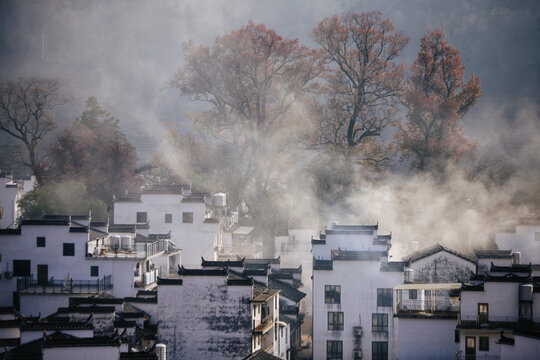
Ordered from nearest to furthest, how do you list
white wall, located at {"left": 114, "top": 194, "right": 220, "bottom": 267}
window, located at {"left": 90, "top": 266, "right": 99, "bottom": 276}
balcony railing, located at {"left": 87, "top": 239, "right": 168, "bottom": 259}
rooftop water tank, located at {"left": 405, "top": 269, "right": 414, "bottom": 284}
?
rooftop water tank, located at {"left": 405, "top": 269, "right": 414, "bottom": 284}, window, located at {"left": 90, "top": 266, "right": 99, "bottom": 276}, balcony railing, located at {"left": 87, "top": 239, "right": 168, "bottom": 259}, white wall, located at {"left": 114, "top": 194, "right": 220, "bottom": 267}

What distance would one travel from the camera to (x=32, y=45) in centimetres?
8269

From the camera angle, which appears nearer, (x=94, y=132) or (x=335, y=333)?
(x=335, y=333)

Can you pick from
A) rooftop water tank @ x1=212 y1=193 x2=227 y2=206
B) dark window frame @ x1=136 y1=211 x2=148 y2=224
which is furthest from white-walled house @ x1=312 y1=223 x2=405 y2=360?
rooftop water tank @ x1=212 y1=193 x2=227 y2=206

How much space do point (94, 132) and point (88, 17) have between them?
30.1m

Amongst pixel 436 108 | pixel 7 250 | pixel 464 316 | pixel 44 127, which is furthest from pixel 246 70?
pixel 464 316

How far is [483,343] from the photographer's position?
28.4 m

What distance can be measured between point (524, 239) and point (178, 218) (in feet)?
63.1

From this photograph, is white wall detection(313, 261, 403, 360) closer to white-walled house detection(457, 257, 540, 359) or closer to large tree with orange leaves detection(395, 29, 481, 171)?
white-walled house detection(457, 257, 540, 359)

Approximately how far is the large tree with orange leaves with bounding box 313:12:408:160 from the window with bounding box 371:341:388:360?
68.3 feet

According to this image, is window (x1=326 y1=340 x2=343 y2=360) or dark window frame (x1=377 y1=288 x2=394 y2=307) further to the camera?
window (x1=326 y1=340 x2=343 y2=360)

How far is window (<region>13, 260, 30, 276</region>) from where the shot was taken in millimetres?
37312

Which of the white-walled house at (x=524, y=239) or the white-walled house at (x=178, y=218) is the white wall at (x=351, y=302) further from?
the white-walled house at (x=524, y=239)

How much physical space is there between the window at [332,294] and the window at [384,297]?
5.60ft

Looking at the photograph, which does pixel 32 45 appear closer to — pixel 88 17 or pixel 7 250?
pixel 88 17
